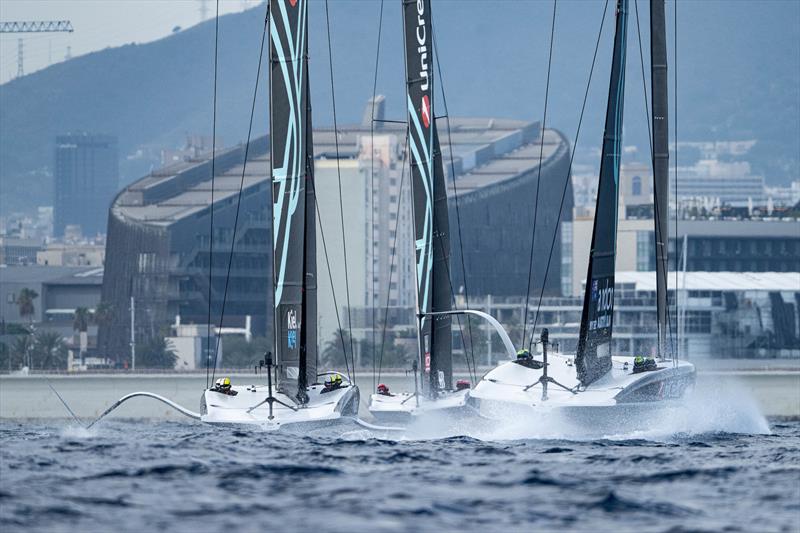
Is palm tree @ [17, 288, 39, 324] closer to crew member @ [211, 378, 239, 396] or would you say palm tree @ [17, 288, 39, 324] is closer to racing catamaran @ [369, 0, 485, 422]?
racing catamaran @ [369, 0, 485, 422]

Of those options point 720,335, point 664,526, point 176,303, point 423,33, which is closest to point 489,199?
point 176,303

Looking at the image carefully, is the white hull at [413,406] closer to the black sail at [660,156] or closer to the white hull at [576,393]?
the white hull at [576,393]

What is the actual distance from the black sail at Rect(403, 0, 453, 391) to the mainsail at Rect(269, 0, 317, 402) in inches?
225

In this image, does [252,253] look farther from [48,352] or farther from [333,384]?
[333,384]

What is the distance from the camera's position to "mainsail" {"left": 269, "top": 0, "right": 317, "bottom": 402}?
41125 mm

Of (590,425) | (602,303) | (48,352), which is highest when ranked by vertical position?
(602,303)

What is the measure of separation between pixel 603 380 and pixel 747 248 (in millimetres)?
151261

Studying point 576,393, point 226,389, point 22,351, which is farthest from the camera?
point 22,351

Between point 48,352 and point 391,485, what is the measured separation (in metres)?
117

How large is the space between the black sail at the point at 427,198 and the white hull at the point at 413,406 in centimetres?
198

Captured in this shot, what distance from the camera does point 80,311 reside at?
16775 centimetres

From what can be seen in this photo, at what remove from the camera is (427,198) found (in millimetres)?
47656

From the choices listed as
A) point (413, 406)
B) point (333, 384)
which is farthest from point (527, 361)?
point (413, 406)

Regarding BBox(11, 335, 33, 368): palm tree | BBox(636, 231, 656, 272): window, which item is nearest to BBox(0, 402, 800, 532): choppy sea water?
BBox(11, 335, 33, 368): palm tree
